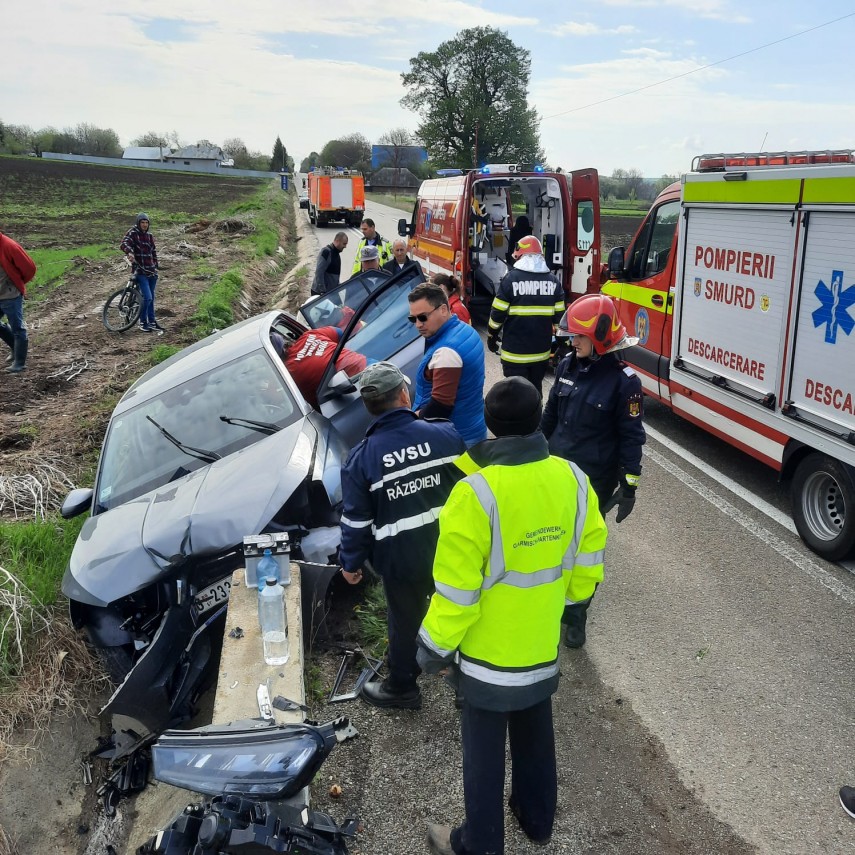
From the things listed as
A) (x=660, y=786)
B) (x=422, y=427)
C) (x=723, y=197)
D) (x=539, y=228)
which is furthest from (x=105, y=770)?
(x=539, y=228)

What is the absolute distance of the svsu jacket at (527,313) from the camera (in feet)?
21.1

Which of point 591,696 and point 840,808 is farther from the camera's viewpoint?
point 591,696

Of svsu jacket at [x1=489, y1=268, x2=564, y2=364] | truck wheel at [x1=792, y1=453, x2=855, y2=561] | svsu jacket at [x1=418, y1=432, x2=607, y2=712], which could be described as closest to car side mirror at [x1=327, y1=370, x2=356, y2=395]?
svsu jacket at [x1=418, y1=432, x2=607, y2=712]

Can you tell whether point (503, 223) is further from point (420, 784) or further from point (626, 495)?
point (420, 784)

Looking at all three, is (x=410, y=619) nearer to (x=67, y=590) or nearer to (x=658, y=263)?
(x=67, y=590)

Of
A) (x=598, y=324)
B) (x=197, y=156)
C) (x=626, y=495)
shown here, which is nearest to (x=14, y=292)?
(x=598, y=324)

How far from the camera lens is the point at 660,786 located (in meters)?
3.24

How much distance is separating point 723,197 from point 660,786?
444 cm

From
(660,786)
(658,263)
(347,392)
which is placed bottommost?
(660,786)

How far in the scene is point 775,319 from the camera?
5359 millimetres

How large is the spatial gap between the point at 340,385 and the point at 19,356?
7.08m

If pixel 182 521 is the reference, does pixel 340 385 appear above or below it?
above

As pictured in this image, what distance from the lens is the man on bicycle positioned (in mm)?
11852

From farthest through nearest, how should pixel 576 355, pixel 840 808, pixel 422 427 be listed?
pixel 576 355 < pixel 422 427 < pixel 840 808
